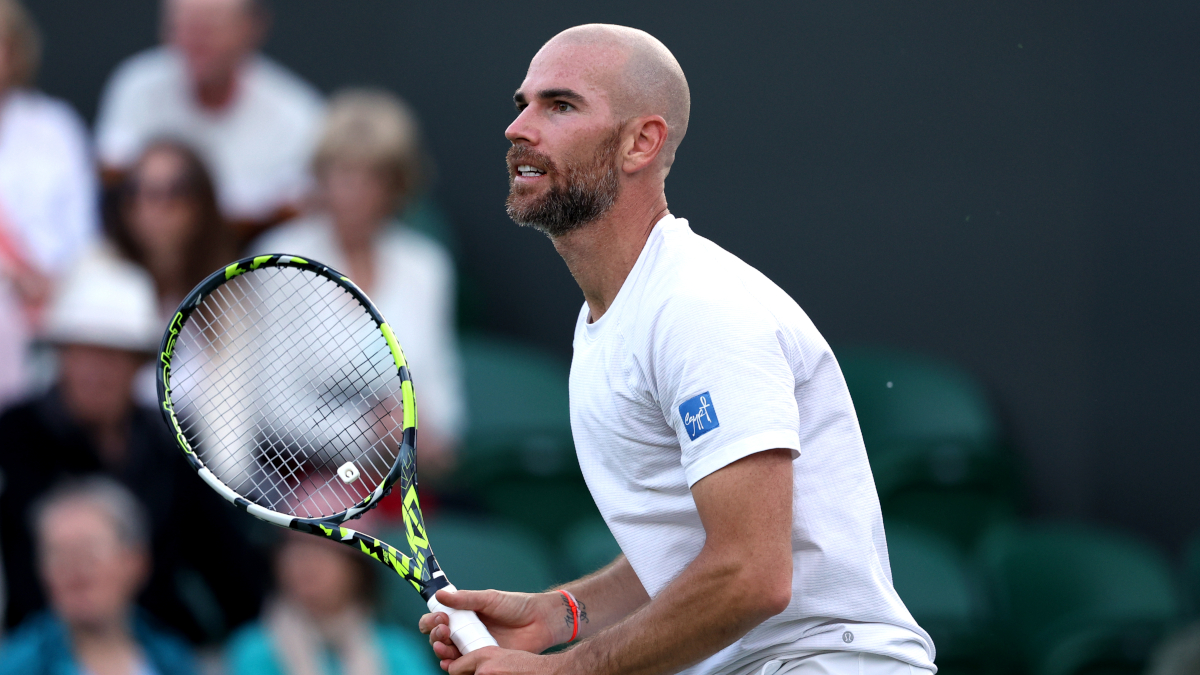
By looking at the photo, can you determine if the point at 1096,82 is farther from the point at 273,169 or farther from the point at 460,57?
the point at 273,169

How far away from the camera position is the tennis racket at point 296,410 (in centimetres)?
238

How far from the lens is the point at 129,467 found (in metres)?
4.18

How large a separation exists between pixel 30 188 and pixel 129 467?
110cm

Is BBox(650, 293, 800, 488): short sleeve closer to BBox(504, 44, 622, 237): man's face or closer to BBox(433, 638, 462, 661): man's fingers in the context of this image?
BBox(504, 44, 622, 237): man's face

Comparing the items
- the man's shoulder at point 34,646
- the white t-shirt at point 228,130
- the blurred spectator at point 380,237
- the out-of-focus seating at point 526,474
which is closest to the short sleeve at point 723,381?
the man's shoulder at point 34,646

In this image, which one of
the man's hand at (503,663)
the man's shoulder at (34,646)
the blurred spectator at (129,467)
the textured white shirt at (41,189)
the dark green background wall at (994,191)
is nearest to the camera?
the man's hand at (503,663)

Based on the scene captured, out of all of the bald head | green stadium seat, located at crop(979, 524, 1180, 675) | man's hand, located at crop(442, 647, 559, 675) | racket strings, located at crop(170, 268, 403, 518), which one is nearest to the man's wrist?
man's hand, located at crop(442, 647, 559, 675)

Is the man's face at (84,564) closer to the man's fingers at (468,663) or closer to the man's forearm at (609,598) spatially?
the man's forearm at (609,598)

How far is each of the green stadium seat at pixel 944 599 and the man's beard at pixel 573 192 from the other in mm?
2568

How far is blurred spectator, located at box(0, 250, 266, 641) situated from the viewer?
13.6 ft

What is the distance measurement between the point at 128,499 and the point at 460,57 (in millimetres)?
2460

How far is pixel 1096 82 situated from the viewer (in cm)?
542

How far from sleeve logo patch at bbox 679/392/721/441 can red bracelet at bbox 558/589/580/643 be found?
22.5 inches

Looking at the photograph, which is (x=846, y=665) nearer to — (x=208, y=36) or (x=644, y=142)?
(x=644, y=142)
